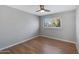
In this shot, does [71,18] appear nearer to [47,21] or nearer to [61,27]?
[61,27]

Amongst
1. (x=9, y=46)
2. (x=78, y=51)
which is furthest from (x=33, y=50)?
(x=78, y=51)

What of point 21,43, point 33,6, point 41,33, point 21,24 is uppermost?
point 33,6

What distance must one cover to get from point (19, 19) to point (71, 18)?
0.62m

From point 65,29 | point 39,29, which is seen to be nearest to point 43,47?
point 39,29

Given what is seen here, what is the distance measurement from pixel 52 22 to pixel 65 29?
18cm

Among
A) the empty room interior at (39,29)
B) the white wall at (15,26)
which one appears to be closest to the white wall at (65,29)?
the empty room interior at (39,29)

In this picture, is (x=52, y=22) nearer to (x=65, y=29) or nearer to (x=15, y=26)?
(x=65, y=29)

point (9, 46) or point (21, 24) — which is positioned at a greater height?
point (21, 24)

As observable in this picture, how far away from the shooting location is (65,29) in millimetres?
776

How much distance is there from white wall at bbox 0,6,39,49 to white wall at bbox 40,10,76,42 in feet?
0.47

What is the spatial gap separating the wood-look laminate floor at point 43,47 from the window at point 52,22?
0.18m

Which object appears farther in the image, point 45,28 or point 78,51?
point 45,28
